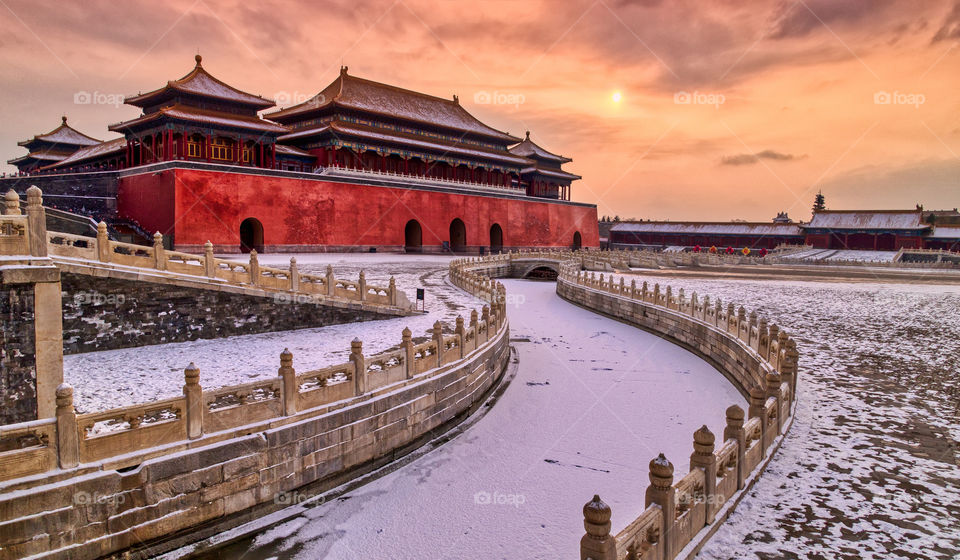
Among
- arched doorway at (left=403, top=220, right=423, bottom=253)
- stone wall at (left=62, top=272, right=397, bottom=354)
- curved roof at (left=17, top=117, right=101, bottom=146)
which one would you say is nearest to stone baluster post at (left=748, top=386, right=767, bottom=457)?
stone wall at (left=62, top=272, right=397, bottom=354)

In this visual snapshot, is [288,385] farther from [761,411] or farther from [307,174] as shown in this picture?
[307,174]

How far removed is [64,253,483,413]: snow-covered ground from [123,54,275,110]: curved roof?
18911mm

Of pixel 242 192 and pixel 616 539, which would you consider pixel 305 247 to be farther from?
pixel 616 539

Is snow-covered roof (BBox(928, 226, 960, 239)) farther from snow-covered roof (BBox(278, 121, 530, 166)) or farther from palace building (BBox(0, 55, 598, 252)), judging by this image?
snow-covered roof (BBox(278, 121, 530, 166))

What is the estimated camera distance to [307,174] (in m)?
30.0

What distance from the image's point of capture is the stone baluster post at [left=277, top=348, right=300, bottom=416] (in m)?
7.12

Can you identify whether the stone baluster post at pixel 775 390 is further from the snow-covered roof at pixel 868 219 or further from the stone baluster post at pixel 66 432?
the snow-covered roof at pixel 868 219

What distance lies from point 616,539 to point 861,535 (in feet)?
11.2

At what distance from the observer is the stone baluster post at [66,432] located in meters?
5.43

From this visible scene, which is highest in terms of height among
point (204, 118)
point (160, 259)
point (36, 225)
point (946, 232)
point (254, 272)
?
point (204, 118)

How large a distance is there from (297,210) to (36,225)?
72.0ft

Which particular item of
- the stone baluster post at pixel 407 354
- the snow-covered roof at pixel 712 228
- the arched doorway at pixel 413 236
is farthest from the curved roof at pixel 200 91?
the snow-covered roof at pixel 712 228

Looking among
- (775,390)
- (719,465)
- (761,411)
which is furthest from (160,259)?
(775,390)

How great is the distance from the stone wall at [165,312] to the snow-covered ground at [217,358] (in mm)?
259
